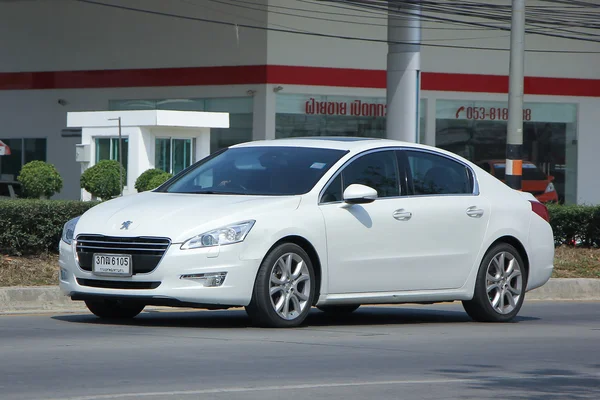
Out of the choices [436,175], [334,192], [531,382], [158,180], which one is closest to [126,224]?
[334,192]

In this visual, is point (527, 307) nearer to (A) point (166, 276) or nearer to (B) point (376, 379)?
(A) point (166, 276)

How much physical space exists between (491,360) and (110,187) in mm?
17583

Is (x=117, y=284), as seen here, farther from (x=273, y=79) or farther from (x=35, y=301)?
(x=273, y=79)

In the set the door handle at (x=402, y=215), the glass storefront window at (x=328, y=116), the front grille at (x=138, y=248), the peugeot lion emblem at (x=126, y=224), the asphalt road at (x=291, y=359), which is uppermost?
the glass storefront window at (x=328, y=116)

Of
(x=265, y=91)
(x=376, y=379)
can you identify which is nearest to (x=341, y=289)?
(x=376, y=379)

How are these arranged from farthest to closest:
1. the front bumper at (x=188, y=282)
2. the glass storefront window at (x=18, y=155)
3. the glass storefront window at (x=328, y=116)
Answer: the glass storefront window at (x=18, y=155)
the glass storefront window at (x=328, y=116)
the front bumper at (x=188, y=282)

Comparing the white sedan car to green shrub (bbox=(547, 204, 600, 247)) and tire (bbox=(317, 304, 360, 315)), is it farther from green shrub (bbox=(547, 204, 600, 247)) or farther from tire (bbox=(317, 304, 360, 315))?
green shrub (bbox=(547, 204, 600, 247))

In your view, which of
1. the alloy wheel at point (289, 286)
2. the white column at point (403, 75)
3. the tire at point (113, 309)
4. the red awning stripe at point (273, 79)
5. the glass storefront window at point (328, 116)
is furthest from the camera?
the glass storefront window at point (328, 116)

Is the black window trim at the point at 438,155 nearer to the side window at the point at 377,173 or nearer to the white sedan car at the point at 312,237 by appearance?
the white sedan car at the point at 312,237

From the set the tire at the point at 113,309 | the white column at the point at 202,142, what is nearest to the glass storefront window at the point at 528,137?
the white column at the point at 202,142

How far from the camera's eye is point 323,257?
10016mm

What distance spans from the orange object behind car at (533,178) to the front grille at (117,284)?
26391 millimetres

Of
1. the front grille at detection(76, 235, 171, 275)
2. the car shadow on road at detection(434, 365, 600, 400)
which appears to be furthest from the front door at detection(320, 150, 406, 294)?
the car shadow on road at detection(434, 365, 600, 400)

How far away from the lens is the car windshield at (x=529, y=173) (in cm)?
3531
